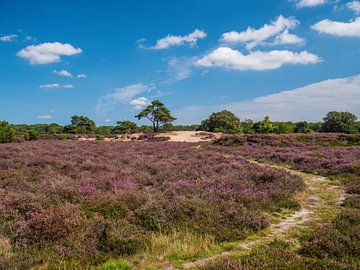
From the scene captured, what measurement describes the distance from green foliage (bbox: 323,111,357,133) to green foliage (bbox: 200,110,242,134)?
2580cm

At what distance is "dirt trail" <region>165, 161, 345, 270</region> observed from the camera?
5926mm

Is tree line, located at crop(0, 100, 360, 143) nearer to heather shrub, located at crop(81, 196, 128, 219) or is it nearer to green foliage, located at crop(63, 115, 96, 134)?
green foliage, located at crop(63, 115, 96, 134)

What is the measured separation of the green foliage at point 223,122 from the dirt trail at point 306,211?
63.2 meters

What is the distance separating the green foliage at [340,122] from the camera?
70262 millimetres

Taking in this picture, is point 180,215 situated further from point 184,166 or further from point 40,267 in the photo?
point 184,166

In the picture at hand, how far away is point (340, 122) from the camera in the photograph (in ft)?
233

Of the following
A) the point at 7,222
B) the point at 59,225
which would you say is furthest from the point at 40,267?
the point at 7,222

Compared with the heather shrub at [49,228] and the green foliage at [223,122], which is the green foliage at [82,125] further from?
the heather shrub at [49,228]

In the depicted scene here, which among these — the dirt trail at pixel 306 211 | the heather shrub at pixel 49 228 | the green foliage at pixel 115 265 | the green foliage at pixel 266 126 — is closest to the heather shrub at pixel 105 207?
the heather shrub at pixel 49 228

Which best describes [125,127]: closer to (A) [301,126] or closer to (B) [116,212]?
(A) [301,126]

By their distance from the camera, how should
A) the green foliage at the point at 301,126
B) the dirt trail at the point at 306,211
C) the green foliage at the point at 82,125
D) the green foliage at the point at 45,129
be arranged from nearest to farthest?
the dirt trail at the point at 306,211
the green foliage at the point at 45,129
the green foliage at the point at 82,125
the green foliage at the point at 301,126

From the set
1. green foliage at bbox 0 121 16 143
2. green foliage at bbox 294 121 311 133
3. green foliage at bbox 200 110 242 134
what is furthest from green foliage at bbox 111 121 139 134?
green foliage at bbox 294 121 311 133

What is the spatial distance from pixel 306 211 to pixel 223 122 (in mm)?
70004

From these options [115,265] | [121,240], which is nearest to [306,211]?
[121,240]
